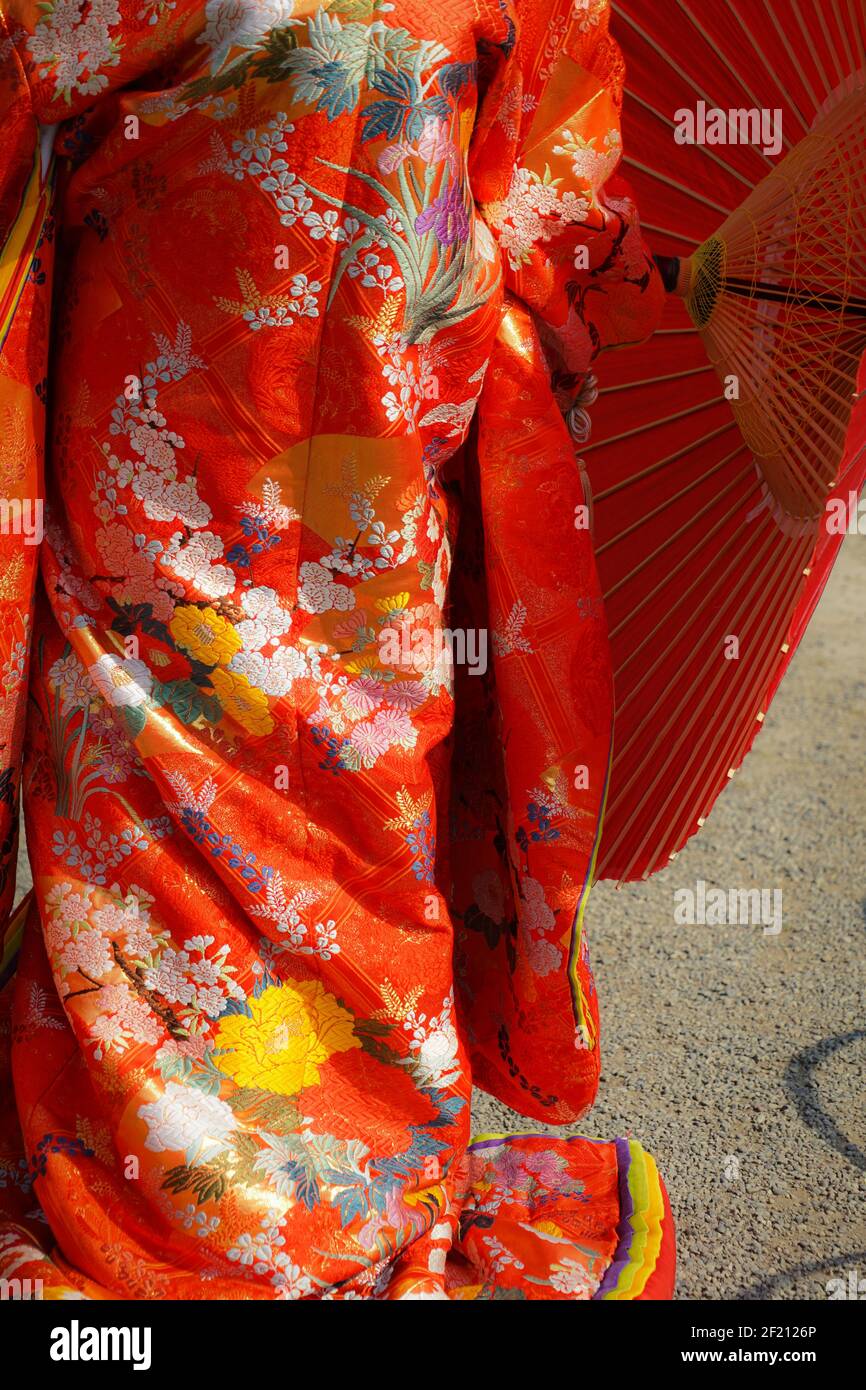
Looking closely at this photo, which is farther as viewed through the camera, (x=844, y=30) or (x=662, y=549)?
(x=662, y=549)

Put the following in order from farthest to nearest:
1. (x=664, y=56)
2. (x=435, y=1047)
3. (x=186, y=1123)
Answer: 1. (x=664, y=56)
2. (x=435, y=1047)
3. (x=186, y=1123)

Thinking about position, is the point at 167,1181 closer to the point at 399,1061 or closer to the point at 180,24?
the point at 399,1061

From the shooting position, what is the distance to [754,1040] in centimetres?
194

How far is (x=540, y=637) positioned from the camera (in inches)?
51.8

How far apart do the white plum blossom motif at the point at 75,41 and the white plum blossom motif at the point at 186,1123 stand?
0.86m

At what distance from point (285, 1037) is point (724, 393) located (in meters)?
0.83

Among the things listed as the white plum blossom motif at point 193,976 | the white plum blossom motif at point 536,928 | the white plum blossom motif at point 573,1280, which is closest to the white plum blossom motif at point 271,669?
the white plum blossom motif at point 193,976

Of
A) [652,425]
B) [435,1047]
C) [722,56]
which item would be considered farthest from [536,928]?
[722,56]

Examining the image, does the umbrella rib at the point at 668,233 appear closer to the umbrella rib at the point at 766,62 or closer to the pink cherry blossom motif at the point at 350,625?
the umbrella rib at the point at 766,62

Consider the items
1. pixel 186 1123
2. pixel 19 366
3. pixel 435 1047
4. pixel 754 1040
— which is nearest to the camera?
pixel 19 366

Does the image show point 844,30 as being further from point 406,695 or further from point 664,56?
point 406,695
